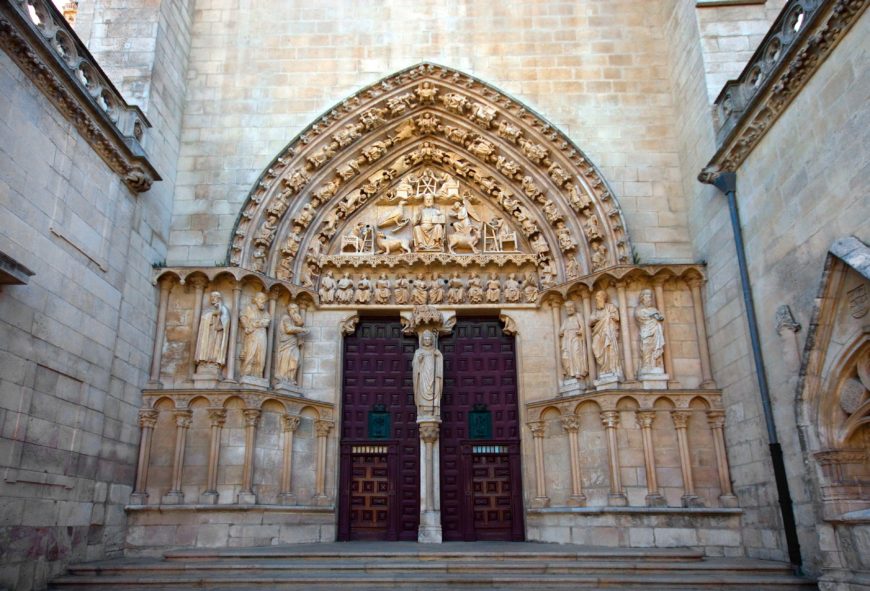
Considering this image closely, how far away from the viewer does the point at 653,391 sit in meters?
8.66

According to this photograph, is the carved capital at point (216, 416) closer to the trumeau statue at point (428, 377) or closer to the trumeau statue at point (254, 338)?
the trumeau statue at point (254, 338)

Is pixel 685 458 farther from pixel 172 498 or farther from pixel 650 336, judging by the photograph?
pixel 172 498

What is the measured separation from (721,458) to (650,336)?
1.68m

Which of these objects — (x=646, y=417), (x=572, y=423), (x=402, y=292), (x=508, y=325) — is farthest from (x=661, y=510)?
(x=402, y=292)

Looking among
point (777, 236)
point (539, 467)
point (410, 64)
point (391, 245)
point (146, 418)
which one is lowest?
point (539, 467)

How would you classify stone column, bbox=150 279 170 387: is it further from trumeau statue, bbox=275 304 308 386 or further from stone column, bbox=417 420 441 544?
stone column, bbox=417 420 441 544

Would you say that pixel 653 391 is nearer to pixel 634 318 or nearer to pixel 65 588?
pixel 634 318

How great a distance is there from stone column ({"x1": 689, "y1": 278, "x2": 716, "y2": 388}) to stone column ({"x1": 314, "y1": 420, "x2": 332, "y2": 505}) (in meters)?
4.96

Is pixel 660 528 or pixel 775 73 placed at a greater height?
pixel 775 73

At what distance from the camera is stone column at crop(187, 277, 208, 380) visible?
29.2 ft

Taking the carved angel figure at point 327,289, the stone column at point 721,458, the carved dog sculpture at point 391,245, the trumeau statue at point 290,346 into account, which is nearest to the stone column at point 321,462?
the trumeau statue at point 290,346

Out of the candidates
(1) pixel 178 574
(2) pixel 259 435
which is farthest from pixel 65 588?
(2) pixel 259 435

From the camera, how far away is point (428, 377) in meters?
9.45

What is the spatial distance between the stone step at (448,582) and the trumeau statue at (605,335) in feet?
9.33
